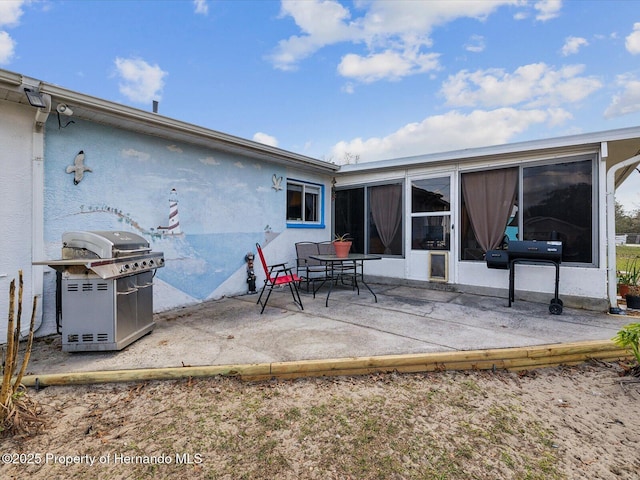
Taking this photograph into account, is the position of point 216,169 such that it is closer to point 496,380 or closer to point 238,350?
point 238,350

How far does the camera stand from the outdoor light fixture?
272cm

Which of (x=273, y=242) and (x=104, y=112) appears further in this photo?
(x=273, y=242)

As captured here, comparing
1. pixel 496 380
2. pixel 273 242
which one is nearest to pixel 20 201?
pixel 273 242

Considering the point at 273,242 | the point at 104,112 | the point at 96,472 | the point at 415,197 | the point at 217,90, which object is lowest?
the point at 96,472

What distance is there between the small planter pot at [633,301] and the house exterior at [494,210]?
0.47m

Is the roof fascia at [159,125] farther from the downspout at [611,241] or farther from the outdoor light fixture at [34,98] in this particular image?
the downspout at [611,241]

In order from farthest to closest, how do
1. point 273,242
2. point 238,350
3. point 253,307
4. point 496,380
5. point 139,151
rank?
point 273,242 < point 253,307 < point 139,151 < point 238,350 < point 496,380

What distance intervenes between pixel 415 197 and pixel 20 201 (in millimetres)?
5829

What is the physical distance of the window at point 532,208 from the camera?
4.38 metres

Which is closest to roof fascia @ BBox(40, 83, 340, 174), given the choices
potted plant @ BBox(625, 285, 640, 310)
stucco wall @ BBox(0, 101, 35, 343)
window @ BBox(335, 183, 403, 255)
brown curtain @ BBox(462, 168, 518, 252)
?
stucco wall @ BBox(0, 101, 35, 343)

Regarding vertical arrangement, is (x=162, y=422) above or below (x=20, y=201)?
below

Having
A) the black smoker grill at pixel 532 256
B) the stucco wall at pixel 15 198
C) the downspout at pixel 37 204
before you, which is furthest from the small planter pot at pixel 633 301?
the stucco wall at pixel 15 198

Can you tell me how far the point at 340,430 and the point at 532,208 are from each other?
4.71 metres

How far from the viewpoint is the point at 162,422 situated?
1899 millimetres
